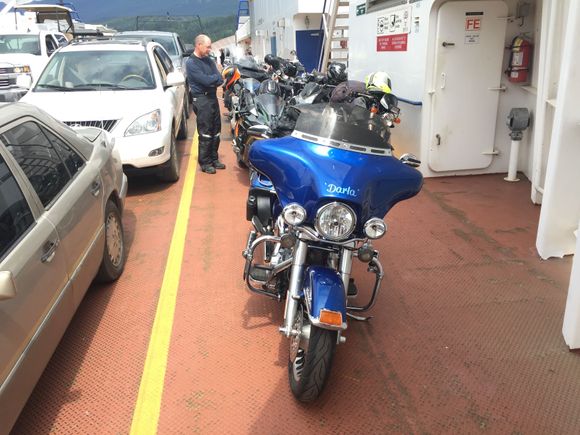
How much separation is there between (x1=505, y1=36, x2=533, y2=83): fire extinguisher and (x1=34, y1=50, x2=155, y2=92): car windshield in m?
4.60

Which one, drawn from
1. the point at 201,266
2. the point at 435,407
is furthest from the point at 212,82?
the point at 435,407

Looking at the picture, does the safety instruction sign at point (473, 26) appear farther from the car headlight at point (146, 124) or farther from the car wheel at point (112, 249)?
the car wheel at point (112, 249)

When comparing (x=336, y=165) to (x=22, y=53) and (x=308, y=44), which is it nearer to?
(x=308, y=44)

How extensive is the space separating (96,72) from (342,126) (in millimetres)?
5143

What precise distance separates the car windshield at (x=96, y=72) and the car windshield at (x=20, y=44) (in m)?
8.26

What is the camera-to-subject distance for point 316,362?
250 centimetres

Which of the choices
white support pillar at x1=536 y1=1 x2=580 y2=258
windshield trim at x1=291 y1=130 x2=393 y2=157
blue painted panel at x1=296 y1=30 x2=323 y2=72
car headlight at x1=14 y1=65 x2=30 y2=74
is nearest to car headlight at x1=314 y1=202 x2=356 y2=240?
windshield trim at x1=291 y1=130 x2=393 y2=157

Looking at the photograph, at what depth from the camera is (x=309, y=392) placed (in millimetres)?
2607

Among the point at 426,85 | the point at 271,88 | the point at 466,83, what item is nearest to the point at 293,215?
the point at 426,85

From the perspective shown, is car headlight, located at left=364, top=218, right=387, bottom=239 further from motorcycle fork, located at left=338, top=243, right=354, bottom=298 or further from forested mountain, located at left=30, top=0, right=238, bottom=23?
forested mountain, located at left=30, top=0, right=238, bottom=23

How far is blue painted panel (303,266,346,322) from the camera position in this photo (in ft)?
7.87

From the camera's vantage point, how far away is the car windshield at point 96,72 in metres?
6.48

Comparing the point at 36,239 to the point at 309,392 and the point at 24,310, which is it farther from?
the point at 309,392

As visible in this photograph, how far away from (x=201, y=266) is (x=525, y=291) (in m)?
2.67
